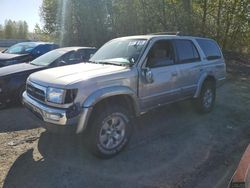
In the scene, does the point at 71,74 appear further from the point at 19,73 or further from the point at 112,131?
the point at 19,73

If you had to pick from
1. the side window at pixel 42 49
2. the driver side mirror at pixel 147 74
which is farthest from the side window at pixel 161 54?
the side window at pixel 42 49

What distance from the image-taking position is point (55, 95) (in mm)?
4188

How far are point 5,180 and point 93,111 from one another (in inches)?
57.8

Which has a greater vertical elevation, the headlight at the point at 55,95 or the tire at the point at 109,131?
the headlight at the point at 55,95

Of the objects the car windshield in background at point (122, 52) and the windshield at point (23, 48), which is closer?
the car windshield in background at point (122, 52)

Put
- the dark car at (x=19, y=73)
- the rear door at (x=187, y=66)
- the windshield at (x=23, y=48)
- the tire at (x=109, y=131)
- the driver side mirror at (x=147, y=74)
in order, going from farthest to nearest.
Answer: the windshield at (x=23, y=48), the dark car at (x=19, y=73), the rear door at (x=187, y=66), the driver side mirror at (x=147, y=74), the tire at (x=109, y=131)

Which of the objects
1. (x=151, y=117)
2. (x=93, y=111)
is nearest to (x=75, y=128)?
(x=93, y=111)

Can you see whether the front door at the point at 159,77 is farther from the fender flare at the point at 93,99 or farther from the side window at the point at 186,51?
the fender flare at the point at 93,99

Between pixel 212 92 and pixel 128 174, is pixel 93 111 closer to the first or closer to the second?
pixel 128 174

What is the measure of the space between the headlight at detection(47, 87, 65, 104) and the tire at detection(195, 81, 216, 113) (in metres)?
3.52

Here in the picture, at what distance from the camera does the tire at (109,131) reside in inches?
167

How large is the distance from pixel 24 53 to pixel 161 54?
6704 millimetres

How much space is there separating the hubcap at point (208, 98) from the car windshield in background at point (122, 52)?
228cm

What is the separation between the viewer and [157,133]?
566 centimetres
